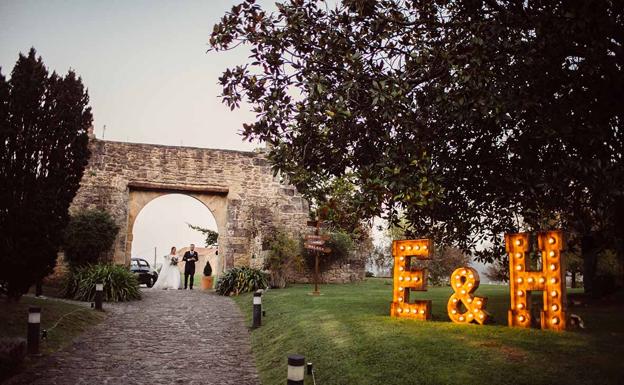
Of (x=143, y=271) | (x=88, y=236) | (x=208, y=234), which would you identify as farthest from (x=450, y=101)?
(x=208, y=234)

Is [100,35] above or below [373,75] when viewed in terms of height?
above

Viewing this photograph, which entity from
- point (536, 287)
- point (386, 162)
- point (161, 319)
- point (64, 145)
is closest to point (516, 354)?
point (536, 287)

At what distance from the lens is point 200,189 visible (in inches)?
747

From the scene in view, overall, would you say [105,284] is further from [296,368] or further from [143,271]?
[296,368]

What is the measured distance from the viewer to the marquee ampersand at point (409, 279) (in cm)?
802

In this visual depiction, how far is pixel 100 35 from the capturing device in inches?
467

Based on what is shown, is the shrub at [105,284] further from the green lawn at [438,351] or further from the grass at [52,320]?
the green lawn at [438,351]

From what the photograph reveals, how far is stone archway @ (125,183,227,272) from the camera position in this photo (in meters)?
18.3

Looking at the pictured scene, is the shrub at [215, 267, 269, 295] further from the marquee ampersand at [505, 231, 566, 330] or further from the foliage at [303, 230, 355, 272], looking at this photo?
the marquee ampersand at [505, 231, 566, 330]

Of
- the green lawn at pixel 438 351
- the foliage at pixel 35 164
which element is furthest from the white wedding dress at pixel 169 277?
the green lawn at pixel 438 351

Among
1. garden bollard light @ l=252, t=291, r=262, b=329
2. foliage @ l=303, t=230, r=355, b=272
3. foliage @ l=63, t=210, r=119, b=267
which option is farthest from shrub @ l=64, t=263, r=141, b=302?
foliage @ l=303, t=230, r=355, b=272

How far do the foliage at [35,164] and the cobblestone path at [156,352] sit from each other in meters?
1.92

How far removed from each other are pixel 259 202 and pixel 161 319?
911cm

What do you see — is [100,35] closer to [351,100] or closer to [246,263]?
[351,100]
